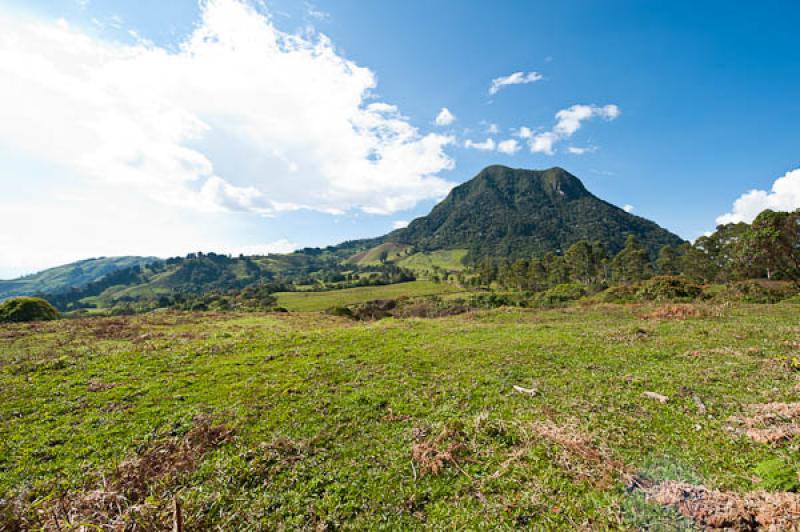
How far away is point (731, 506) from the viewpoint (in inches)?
202

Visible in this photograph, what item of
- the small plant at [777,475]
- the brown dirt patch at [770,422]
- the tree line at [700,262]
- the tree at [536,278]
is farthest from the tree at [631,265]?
the small plant at [777,475]


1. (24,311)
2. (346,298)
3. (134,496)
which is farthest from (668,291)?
(346,298)

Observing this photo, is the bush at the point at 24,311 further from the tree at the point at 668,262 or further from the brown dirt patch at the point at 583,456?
the tree at the point at 668,262

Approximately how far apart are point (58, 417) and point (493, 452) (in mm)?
14532

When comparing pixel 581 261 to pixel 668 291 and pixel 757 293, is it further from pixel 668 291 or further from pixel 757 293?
pixel 757 293

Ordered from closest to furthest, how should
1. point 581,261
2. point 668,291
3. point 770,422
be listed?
1. point 770,422
2. point 668,291
3. point 581,261

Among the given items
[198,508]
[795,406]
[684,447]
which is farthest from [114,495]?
[795,406]

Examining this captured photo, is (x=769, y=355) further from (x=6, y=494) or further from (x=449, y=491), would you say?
(x=6, y=494)

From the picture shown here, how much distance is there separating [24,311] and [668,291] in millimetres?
80084

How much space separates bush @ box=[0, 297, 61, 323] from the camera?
35281 millimetres

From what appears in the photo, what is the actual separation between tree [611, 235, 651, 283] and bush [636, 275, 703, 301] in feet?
131

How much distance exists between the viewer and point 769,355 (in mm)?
13336

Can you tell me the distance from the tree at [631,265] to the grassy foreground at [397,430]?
230 feet

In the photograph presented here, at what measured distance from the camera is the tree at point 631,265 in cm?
7675
